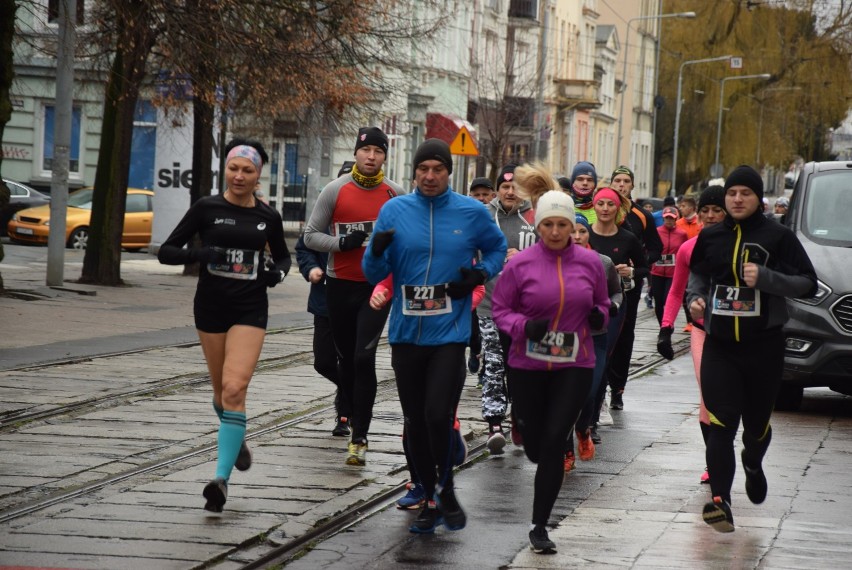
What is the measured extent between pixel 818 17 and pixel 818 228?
41416 millimetres

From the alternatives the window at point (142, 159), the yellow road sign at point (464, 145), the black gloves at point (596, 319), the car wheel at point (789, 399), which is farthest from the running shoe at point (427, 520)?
the window at point (142, 159)

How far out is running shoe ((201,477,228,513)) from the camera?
771 cm

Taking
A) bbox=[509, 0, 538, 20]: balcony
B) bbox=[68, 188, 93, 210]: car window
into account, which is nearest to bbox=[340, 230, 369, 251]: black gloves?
bbox=[68, 188, 93, 210]: car window

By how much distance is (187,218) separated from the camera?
27.0 feet

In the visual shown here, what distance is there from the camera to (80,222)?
3366 centimetres

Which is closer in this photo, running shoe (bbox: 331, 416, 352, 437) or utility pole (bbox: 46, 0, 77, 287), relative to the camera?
running shoe (bbox: 331, 416, 352, 437)

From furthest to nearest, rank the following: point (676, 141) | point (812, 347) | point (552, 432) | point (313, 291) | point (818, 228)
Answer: point (676, 141) < point (818, 228) < point (812, 347) < point (313, 291) < point (552, 432)

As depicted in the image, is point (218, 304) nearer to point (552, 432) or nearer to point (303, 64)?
point (552, 432)

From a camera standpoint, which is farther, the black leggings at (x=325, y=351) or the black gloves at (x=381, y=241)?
the black leggings at (x=325, y=351)

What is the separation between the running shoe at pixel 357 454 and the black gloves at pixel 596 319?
2.32m

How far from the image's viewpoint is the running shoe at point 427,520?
7594 mm

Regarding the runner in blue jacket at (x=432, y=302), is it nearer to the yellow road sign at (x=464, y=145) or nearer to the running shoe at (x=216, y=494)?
the running shoe at (x=216, y=494)

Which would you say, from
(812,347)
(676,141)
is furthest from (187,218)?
(676,141)

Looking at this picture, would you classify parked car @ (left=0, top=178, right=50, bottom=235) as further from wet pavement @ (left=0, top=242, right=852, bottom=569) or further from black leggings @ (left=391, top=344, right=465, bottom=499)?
black leggings @ (left=391, top=344, right=465, bottom=499)
